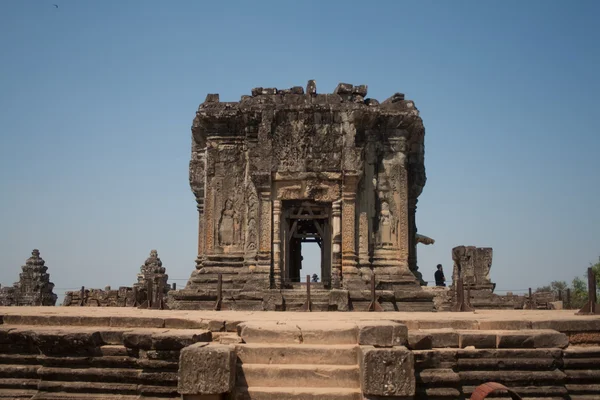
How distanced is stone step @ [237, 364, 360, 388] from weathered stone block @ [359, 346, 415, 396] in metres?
0.33

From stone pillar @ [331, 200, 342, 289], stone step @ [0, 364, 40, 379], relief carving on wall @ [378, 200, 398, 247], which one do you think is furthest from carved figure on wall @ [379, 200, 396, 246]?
stone step @ [0, 364, 40, 379]

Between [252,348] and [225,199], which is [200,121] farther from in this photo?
[252,348]

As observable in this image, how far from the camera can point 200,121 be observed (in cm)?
1530

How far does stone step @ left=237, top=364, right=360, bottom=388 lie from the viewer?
5750 mm

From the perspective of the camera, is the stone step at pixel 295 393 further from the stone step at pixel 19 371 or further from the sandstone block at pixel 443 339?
the stone step at pixel 19 371

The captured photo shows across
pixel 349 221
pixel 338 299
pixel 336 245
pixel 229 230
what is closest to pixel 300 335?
pixel 338 299

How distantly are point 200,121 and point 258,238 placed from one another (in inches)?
135

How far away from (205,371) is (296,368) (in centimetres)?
93

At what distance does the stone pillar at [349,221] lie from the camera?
47.4 feet

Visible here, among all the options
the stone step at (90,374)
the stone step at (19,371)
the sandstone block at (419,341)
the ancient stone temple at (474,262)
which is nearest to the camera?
the sandstone block at (419,341)

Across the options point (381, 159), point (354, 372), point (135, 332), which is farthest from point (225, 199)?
point (354, 372)

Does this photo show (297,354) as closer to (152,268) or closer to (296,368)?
(296,368)

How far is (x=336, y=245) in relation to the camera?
14.6 meters

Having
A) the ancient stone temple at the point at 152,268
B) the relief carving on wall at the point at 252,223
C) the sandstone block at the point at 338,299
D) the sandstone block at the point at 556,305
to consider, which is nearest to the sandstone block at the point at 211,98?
the relief carving on wall at the point at 252,223
